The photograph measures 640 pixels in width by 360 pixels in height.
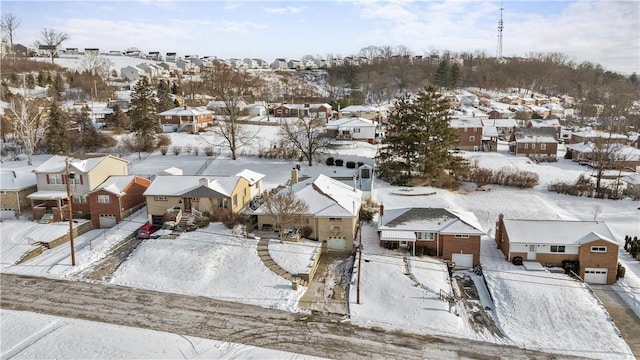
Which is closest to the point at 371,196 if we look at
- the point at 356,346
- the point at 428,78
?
the point at 356,346

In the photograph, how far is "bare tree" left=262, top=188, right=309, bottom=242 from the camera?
1211 inches

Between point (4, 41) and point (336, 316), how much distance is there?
13180cm

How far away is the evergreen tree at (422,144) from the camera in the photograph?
45.0 meters

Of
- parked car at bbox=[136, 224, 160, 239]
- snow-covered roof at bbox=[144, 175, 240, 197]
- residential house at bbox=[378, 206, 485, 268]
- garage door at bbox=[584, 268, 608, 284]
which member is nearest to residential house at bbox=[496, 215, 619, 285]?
garage door at bbox=[584, 268, 608, 284]

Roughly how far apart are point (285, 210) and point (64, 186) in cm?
1912

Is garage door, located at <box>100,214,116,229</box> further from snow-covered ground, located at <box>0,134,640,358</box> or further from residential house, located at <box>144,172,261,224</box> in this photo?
residential house, located at <box>144,172,261,224</box>

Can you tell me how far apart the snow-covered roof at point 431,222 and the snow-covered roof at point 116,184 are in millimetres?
20110

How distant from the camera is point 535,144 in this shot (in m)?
60.3

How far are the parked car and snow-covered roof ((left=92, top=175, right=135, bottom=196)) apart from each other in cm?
371

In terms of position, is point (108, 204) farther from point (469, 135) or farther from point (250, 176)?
point (469, 135)

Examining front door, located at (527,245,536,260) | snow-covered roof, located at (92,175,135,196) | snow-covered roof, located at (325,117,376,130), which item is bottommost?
front door, located at (527,245,536,260)

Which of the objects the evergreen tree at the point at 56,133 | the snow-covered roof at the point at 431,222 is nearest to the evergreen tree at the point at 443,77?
the snow-covered roof at the point at 431,222

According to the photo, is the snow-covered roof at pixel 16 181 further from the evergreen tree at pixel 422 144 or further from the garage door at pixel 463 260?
the garage door at pixel 463 260

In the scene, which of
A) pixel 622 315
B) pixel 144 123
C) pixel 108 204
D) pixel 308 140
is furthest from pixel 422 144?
pixel 144 123
